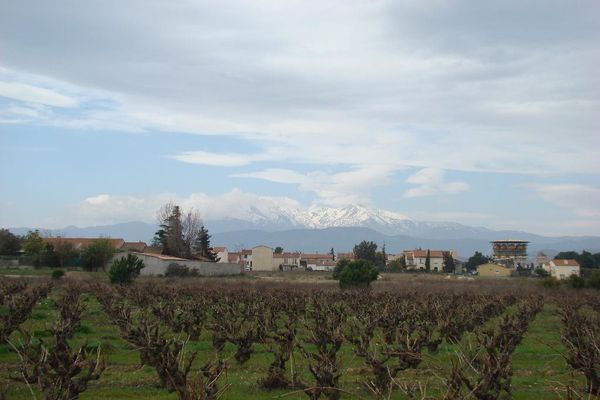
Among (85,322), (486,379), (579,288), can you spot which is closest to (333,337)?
(486,379)

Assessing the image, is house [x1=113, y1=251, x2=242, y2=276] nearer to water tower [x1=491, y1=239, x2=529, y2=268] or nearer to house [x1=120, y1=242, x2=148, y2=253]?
house [x1=120, y1=242, x2=148, y2=253]

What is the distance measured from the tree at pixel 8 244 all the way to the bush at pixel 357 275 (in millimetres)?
49625

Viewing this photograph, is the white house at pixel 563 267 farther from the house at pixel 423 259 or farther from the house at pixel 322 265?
the house at pixel 322 265

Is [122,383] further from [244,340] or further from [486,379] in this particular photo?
[486,379]

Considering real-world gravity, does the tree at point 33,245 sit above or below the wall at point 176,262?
above

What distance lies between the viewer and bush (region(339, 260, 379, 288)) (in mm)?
48750

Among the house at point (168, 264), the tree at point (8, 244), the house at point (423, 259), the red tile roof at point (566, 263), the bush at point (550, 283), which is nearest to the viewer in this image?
the bush at point (550, 283)

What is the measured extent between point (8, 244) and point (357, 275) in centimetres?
5154

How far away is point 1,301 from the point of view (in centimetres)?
2605

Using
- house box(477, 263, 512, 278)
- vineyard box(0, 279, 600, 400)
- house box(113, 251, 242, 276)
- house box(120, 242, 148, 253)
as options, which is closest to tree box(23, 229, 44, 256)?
house box(120, 242, 148, 253)

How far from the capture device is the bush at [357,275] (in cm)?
4875

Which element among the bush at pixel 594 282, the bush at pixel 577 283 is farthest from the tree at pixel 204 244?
the bush at pixel 594 282

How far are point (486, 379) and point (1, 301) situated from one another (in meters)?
23.6

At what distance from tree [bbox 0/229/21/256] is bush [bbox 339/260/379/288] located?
163 feet
